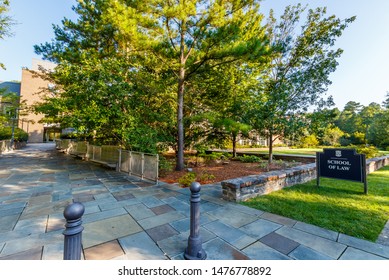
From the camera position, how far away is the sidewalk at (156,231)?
8.31 ft

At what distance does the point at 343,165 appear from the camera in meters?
5.44

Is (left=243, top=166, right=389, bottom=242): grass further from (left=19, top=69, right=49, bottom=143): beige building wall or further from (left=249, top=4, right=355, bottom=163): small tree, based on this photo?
(left=19, top=69, right=49, bottom=143): beige building wall

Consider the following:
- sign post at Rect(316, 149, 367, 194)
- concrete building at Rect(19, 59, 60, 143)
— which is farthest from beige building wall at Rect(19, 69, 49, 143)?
sign post at Rect(316, 149, 367, 194)

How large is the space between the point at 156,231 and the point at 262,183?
333 cm

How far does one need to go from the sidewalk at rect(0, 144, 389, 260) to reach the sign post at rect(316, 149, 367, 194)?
316cm

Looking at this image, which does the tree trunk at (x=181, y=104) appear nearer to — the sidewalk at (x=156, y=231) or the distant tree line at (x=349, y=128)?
the sidewalk at (x=156, y=231)

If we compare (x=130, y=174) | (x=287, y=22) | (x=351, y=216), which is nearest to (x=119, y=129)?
(x=130, y=174)

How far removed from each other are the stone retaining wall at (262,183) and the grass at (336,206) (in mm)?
203

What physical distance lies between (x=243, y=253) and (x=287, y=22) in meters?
11.5

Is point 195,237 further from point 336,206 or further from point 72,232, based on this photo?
point 336,206

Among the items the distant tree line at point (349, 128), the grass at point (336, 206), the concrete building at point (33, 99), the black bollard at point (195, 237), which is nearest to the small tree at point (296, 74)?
the distant tree line at point (349, 128)

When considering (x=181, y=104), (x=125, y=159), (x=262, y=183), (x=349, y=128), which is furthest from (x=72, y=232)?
(x=349, y=128)

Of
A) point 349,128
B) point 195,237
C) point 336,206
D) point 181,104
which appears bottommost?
point 336,206
